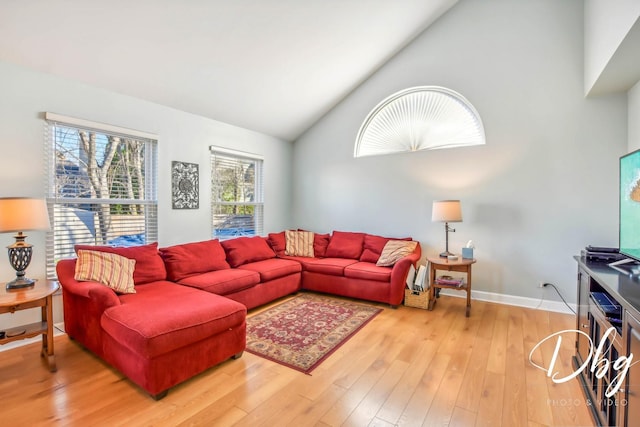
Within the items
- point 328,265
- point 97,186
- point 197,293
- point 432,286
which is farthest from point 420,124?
point 97,186

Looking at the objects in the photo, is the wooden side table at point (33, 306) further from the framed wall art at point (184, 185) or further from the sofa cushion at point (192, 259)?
the framed wall art at point (184, 185)

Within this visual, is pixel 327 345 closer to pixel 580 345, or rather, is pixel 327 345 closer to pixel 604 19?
pixel 580 345

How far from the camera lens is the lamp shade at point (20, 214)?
2133 millimetres

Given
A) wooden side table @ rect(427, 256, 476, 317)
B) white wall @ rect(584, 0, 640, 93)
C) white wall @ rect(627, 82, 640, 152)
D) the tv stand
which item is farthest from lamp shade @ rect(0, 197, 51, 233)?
white wall @ rect(627, 82, 640, 152)

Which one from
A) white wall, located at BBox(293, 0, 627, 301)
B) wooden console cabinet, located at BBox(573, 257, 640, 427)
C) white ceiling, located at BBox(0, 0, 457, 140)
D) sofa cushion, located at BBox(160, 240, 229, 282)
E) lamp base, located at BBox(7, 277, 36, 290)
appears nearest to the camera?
wooden console cabinet, located at BBox(573, 257, 640, 427)

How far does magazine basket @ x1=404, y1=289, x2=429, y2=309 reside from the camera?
11.5 feet

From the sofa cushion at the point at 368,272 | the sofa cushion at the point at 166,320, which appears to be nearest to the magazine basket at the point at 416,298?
the sofa cushion at the point at 368,272

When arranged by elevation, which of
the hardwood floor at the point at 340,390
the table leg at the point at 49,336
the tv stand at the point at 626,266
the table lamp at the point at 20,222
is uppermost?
the table lamp at the point at 20,222

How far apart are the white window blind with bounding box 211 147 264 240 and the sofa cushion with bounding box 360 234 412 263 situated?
179 centimetres

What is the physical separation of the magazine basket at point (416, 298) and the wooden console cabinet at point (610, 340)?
1.44m

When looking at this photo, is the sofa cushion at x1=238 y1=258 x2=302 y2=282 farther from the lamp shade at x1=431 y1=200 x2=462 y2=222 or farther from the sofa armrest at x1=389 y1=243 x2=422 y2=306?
the lamp shade at x1=431 y1=200 x2=462 y2=222

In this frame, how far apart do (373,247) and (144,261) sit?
9.03 ft

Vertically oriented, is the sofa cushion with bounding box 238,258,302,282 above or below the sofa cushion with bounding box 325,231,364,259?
below

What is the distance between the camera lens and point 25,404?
183cm
